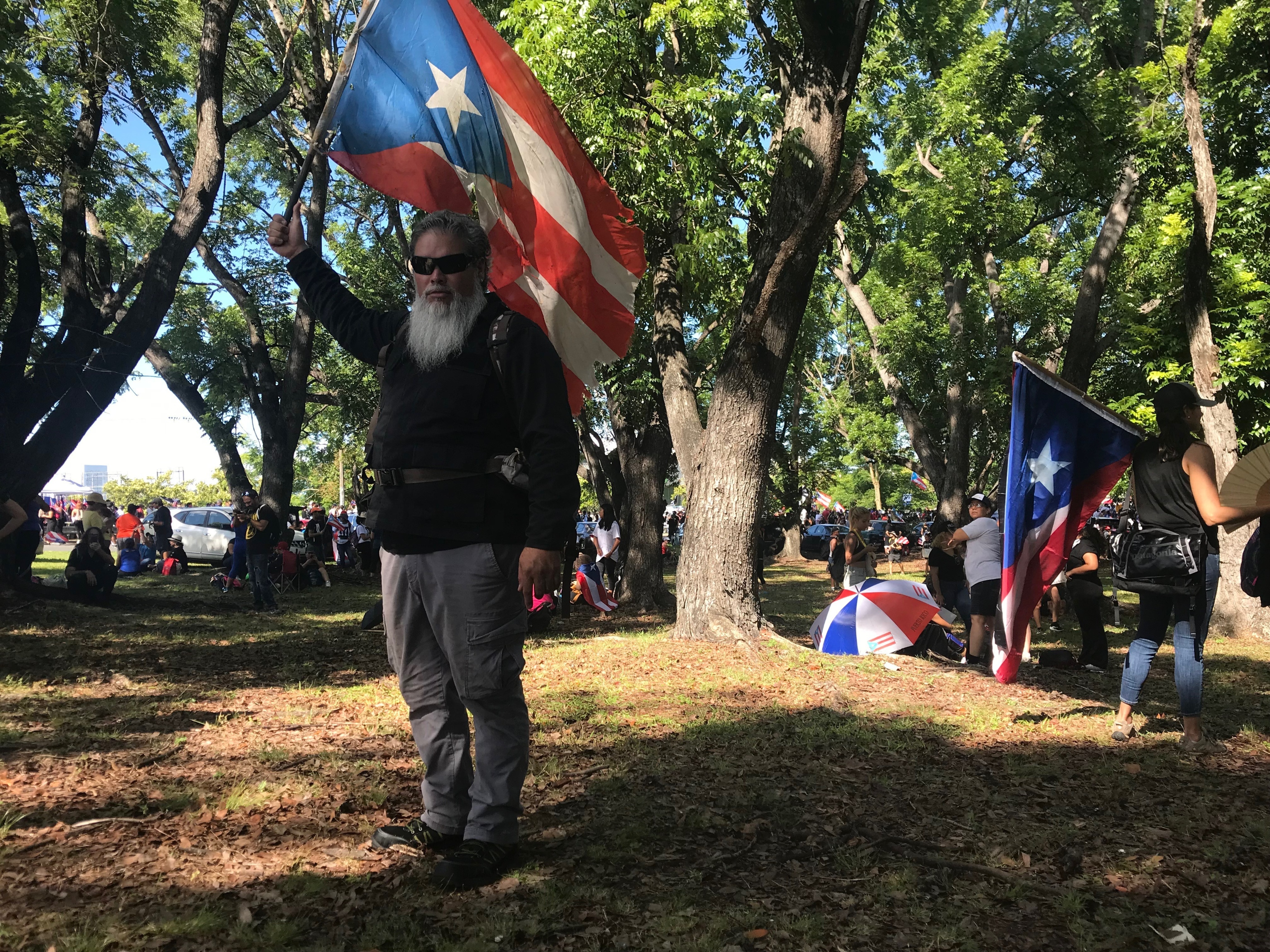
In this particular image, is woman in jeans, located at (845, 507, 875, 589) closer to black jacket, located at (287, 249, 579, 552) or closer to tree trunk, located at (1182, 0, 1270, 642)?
tree trunk, located at (1182, 0, 1270, 642)

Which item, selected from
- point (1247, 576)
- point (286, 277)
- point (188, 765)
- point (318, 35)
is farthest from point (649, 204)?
point (286, 277)

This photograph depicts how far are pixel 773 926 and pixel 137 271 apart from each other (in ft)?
52.2

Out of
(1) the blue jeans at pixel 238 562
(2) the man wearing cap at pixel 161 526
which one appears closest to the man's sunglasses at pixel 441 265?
(1) the blue jeans at pixel 238 562

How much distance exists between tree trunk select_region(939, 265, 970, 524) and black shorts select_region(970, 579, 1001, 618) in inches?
396

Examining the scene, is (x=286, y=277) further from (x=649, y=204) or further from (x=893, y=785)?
(x=893, y=785)

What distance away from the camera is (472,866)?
Answer: 3.31 m

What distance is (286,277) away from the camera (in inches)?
947

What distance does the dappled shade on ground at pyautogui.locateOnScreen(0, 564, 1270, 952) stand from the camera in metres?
3.13

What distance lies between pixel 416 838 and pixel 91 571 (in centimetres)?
1115

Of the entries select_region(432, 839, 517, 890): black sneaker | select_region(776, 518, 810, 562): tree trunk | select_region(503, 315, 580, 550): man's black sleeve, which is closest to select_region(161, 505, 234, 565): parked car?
select_region(776, 518, 810, 562): tree trunk

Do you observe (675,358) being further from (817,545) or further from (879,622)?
(817,545)

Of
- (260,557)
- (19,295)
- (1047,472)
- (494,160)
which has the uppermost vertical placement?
(19,295)

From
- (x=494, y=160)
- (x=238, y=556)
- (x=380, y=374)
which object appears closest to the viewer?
(x=380, y=374)

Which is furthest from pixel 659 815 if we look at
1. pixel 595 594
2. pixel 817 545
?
pixel 817 545
